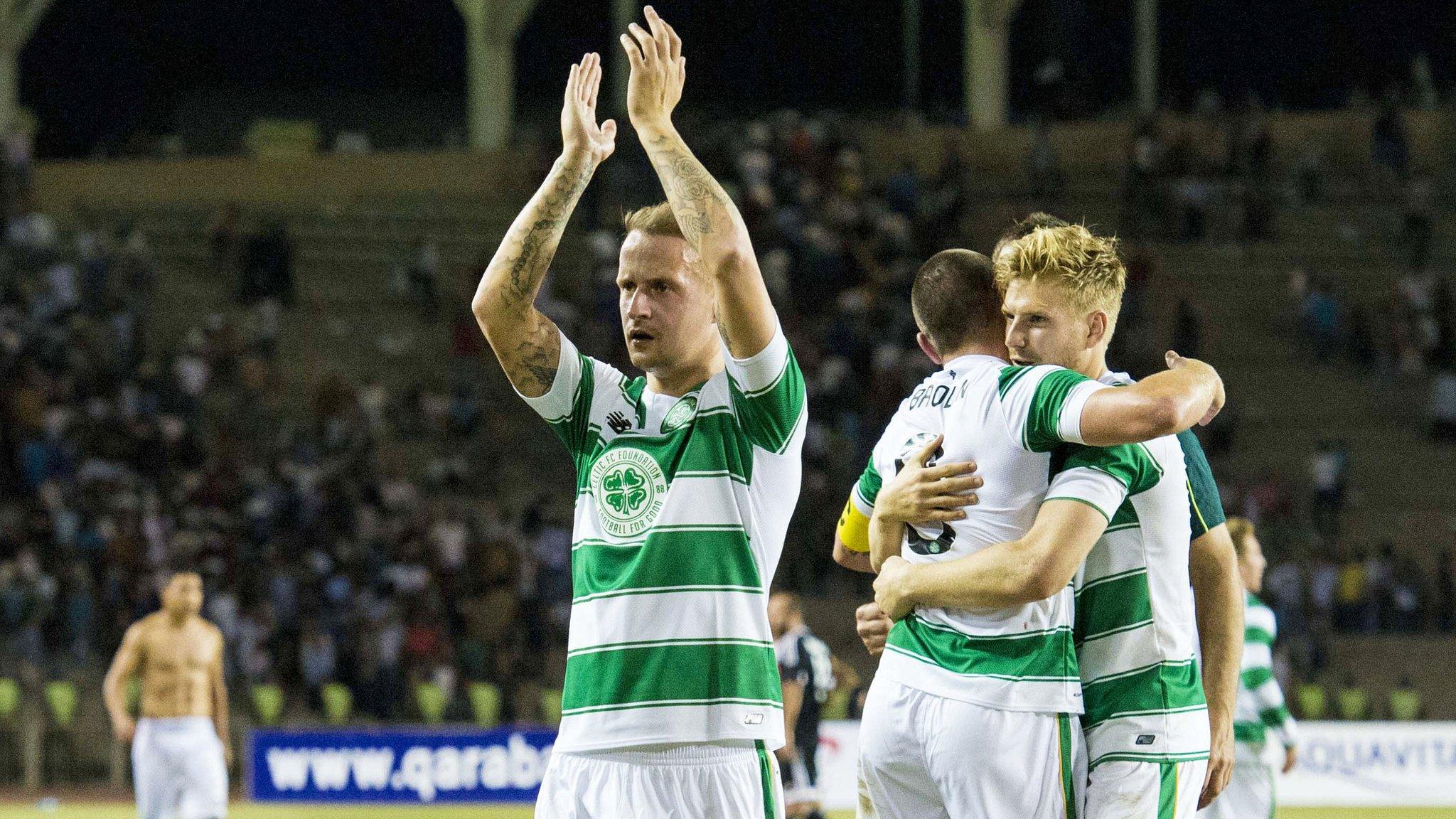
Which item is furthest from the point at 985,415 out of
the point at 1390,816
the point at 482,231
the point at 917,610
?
the point at 482,231

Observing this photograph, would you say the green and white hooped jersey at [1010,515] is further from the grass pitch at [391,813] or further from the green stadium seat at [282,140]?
the green stadium seat at [282,140]

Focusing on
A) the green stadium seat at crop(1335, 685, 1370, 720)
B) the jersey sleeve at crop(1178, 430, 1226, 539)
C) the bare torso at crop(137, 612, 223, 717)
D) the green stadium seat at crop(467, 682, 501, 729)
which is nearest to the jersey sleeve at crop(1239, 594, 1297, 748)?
the jersey sleeve at crop(1178, 430, 1226, 539)

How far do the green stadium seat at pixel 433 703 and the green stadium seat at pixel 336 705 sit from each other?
735 mm

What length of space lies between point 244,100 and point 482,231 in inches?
386

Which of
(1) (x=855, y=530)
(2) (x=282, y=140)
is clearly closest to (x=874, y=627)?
(1) (x=855, y=530)

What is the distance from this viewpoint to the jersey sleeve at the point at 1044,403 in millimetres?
3791

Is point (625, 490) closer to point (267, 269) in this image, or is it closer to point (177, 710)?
point (177, 710)

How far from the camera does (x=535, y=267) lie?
4.25 metres

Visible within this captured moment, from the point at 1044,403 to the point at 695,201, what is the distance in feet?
2.83

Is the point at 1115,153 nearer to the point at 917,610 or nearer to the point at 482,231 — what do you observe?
the point at 482,231

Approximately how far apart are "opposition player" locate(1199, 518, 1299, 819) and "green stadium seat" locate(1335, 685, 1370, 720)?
10.6m

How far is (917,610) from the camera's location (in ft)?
13.6

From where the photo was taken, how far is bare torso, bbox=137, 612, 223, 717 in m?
12.1

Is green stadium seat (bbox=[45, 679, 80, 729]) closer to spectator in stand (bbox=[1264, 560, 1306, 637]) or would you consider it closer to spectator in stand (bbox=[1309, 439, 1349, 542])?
spectator in stand (bbox=[1264, 560, 1306, 637])
